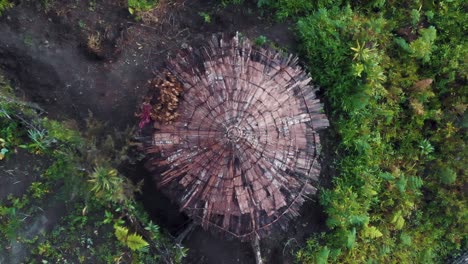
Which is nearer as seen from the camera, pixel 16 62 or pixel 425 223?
pixel 16 62

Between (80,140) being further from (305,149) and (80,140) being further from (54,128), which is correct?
(305,149)

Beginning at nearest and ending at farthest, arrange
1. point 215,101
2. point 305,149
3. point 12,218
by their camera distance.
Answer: point 215,101, point 305,149, point 12,218

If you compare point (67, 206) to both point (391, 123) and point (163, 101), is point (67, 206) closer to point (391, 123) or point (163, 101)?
point (163, 101)

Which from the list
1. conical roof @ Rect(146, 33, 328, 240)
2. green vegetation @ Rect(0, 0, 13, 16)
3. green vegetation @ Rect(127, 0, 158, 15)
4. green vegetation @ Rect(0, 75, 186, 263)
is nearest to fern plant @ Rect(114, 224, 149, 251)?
green vegetation @ Rect(0, 75, 186, 263)

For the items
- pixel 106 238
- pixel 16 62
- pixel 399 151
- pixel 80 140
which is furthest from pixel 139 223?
pixel 399 151

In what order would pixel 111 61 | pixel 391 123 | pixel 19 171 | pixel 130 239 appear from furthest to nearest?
pixel 391 123 → pixel 111 61 → pixel 19 171 → pixel 130 239

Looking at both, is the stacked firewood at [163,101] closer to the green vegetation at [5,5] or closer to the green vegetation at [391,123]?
the green vegetation at [391,123]

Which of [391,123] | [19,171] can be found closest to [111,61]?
[19,171]
